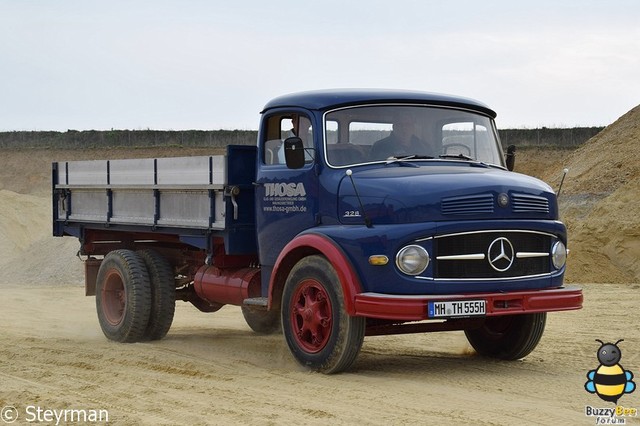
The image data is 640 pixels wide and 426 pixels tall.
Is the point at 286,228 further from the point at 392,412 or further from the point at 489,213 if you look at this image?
the point at 392,412

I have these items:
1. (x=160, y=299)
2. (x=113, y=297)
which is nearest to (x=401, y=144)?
(x=160, y=299)

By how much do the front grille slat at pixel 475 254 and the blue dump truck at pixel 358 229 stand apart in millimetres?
12

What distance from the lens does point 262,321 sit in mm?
13141

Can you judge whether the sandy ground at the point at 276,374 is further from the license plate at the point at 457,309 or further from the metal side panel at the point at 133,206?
the metal side panel at the point at 133,206

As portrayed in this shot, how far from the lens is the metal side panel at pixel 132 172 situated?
12.0 meters

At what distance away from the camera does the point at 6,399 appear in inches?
318

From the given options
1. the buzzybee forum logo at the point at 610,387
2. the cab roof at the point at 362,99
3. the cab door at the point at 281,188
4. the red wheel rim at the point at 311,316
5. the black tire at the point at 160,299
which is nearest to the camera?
the buzzybee forum logo at the point at 610,387

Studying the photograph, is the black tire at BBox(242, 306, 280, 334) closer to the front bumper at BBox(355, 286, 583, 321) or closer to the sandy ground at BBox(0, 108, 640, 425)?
the sandy ground at BBox(0, 108, 640, 425)

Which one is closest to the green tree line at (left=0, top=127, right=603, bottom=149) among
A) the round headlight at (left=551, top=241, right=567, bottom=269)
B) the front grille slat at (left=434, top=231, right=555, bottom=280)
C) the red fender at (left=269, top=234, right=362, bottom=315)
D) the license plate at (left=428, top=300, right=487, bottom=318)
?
the red fender at (left=269, top=234, right=362, bottom=315)

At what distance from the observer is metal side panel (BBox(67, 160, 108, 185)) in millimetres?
13080

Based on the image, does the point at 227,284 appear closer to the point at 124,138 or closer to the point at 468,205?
the point at 468,205

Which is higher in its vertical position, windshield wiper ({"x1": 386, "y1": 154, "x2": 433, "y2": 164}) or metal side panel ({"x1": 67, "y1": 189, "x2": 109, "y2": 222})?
windshield wiper ({"x1": 386, "y1": 154, "x2": 433, "y2": 164})

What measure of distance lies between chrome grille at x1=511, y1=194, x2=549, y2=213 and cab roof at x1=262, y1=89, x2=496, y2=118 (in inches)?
59.2

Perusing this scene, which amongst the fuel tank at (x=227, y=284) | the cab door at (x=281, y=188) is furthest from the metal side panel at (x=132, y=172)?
the cab door at (x=281, y=188)
